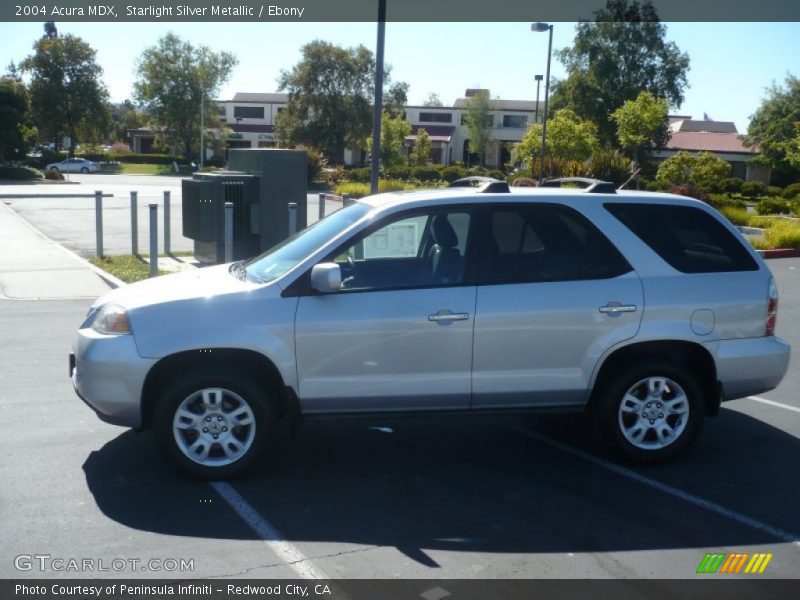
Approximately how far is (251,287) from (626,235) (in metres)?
2.58

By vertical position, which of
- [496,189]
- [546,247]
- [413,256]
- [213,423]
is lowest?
[213,423]

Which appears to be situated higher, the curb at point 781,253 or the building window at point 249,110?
the building window at point 249,110

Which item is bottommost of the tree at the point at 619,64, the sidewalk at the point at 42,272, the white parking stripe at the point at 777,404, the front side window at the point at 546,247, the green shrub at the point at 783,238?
the sidewalk at the point at 42,272

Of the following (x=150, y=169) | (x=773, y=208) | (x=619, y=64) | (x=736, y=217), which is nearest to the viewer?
(x=736, y=217)

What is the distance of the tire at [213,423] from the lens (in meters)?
5.59

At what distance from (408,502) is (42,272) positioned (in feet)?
36.4

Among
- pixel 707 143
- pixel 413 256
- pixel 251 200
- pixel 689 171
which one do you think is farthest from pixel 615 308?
pixel 707 143

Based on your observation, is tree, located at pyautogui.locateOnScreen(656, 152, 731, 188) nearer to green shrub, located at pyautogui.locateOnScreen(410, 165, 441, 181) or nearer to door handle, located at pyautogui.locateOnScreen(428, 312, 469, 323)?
green shrub, located at pyautogui.locateOnScreen(410, 165, 441, 181)

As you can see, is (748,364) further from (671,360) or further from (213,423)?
(213,423)

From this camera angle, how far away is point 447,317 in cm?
573

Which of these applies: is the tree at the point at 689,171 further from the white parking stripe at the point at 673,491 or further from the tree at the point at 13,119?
the tree at the point at 13,119

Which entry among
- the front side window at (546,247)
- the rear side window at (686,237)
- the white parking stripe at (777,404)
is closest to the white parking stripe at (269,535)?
the front side window at (546,247)

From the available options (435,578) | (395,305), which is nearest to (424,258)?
(395,305)

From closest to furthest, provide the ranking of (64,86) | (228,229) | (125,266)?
(228,229), (125,266), (64,86)
